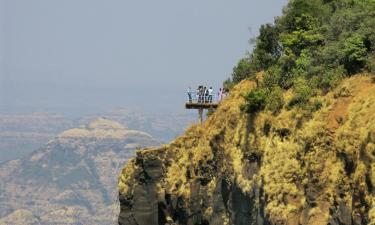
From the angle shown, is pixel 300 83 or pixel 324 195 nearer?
pixel 324 195

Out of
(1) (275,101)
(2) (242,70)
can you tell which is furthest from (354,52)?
(2) (242,70)

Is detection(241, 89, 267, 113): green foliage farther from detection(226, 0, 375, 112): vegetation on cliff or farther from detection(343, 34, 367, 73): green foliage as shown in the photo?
detection(343, 34, 367, 73): green foliage

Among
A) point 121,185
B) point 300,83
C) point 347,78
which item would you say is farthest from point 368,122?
point 121,185

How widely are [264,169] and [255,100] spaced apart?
18.5ft

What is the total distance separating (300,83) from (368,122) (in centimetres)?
953

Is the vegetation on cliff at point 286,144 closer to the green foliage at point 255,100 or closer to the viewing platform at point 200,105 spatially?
the green foliage at point 255,100

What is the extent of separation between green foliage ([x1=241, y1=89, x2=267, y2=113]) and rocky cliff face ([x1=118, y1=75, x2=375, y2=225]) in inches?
17.5

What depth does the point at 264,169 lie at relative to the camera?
39906 millimetres

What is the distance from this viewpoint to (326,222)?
33750mm

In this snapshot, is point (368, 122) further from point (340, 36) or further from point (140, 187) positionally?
point (140, 187)

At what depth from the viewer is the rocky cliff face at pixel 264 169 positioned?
33.4 meters

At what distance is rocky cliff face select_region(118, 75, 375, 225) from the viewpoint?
3338cm

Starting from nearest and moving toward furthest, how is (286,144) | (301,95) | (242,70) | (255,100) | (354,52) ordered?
(286,144)
(354,52)
(301,95)
(255,100)
(242,70)

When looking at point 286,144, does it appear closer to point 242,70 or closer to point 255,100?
point 255,100
